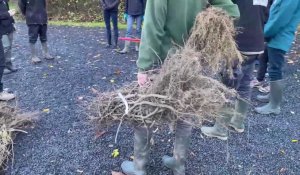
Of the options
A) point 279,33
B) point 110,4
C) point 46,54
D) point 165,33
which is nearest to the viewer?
point 165,33

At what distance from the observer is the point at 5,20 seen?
5281 mm

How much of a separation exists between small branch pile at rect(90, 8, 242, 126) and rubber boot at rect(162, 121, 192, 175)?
17 centimetres

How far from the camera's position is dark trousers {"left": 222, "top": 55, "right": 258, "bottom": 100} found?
3537 mm

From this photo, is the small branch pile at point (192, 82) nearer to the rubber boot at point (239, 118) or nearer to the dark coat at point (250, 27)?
the dark coat at point (250, 27)

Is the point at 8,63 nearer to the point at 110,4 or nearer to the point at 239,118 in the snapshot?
the point at 110,4

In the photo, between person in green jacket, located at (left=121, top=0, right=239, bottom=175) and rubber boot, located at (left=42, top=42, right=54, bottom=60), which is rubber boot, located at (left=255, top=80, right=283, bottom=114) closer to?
person in green jacket, located at (left=121, top=0, right=239, bottom=175)

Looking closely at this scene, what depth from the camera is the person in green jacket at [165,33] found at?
8.69ft

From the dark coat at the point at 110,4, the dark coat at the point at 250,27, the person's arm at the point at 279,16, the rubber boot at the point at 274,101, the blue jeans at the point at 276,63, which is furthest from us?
the dark coat at the point at 110,4

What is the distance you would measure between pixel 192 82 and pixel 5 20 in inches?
154

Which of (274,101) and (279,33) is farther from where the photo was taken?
(274,101)

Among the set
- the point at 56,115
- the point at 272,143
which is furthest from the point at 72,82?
the point at 272,143

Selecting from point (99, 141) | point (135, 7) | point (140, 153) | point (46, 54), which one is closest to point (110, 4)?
point (135, 7)

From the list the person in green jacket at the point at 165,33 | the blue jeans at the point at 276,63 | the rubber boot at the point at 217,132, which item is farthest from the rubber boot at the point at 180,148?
the blue jeans at the point at 276,63

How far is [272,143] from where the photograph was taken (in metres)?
3.78
